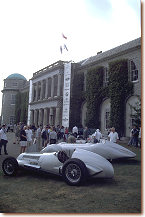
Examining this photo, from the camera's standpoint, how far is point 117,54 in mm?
24328

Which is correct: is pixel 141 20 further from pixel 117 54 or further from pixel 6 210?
pixel 117 54

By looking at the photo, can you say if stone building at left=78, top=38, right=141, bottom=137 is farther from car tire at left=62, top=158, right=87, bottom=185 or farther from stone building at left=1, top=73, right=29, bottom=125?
stone building at left=1, top=73, right=29, bottom=125

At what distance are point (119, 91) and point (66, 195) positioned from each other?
62.3 ft

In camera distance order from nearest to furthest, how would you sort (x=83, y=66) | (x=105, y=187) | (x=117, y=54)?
(x=105, y=187) < (x=117, y=54) < (x=83, y=66)

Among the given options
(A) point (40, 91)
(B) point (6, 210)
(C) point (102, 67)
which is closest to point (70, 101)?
(C) point (102, 67)

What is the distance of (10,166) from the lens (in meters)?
7.30

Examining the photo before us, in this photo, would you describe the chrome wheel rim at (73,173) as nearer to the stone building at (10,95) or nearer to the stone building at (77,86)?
the stone building at (77,86)

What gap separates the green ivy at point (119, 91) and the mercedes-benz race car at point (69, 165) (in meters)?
16.1

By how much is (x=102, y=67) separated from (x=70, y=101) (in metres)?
6.84

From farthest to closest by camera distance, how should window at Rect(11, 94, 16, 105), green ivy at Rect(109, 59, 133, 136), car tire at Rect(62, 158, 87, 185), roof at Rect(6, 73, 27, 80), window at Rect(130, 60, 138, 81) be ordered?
roof at Rect(6, 73, 27, 80) < window at Rect(11, 94, 16, 105) < green ivy at Rect(109, 59, 133, 136) < window at Rect(130, 60, 138, 81) < car tire at Rect(62, 158, 87, 185)

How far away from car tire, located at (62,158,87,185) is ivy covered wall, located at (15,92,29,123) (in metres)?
41.8

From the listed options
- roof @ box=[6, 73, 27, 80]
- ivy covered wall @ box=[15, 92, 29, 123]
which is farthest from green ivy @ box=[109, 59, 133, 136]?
roof @ box=[6, 73, 27, 80]

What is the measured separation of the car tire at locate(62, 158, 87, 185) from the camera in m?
→ 5.94

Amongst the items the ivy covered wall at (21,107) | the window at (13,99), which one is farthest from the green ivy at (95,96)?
the window at (13,99)
